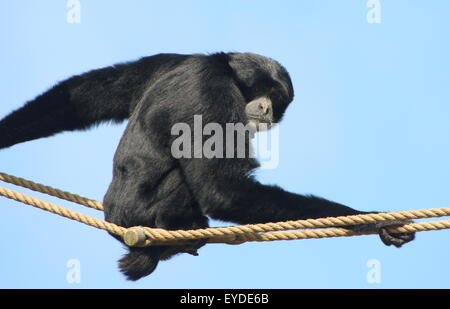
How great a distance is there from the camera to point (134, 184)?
9.16 m

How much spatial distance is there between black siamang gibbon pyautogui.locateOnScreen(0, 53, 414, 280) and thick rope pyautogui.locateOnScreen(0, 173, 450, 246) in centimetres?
46

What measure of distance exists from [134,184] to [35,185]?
1.35 metres

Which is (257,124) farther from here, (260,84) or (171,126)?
(171,126)

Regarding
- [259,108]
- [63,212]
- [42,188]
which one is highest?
[259,108]

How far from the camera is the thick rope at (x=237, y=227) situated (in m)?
6.86

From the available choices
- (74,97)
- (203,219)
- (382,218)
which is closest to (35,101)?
(74,97)

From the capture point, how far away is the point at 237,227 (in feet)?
24.8

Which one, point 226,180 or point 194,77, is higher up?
point 194,77

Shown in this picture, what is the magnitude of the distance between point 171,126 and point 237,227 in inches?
Answer: 88.5

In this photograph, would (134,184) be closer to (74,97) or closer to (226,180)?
(226,180)

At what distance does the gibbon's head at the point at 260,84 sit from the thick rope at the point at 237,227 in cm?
206

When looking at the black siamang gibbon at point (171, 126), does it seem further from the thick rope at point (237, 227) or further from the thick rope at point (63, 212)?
the thick rope at point (63, 212)

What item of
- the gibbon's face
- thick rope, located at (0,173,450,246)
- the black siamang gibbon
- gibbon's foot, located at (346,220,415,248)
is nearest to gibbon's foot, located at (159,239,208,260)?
the black siamang gibbon

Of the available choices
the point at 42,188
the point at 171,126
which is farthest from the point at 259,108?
the point at 42,188
